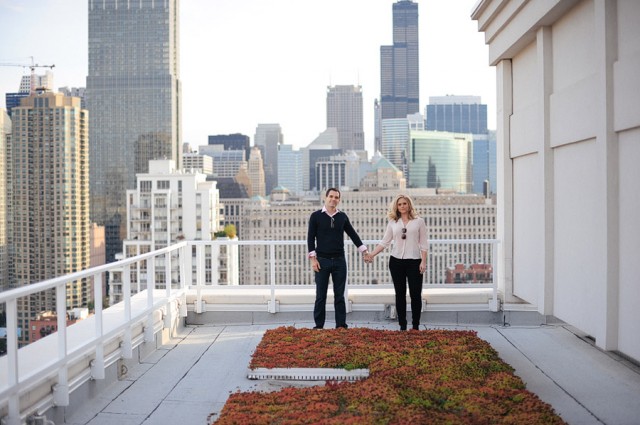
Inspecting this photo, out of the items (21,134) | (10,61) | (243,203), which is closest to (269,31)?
(243,203)

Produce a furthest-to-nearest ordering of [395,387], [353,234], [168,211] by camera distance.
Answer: [168,211], [353,234], [395,387]

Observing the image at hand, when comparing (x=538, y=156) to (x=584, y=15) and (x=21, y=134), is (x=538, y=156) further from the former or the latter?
(x=21, y=134)

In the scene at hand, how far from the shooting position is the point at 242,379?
19.6 ft

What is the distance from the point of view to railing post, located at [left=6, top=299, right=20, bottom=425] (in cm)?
398

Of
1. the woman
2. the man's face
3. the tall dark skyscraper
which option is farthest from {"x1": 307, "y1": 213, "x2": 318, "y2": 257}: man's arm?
the tall dark skyscraper

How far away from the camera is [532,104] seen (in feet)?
27.7

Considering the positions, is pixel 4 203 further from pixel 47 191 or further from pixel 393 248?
pixel 393 248

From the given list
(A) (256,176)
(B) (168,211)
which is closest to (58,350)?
(B) (168,211)

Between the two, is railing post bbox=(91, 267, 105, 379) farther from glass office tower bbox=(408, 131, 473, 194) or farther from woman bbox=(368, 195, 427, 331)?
glass office tower bbox=(408, 131, 473, 194)

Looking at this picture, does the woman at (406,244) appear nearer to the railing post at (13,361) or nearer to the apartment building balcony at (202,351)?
the apartment building balcony at (202,351)

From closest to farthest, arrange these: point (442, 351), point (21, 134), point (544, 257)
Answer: point (442, 351) → point (544, 257) → point (21, 134)

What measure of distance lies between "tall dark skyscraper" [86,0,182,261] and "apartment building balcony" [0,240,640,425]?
140391 millimetres

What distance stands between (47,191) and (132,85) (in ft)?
206

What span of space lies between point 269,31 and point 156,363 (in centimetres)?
14455
